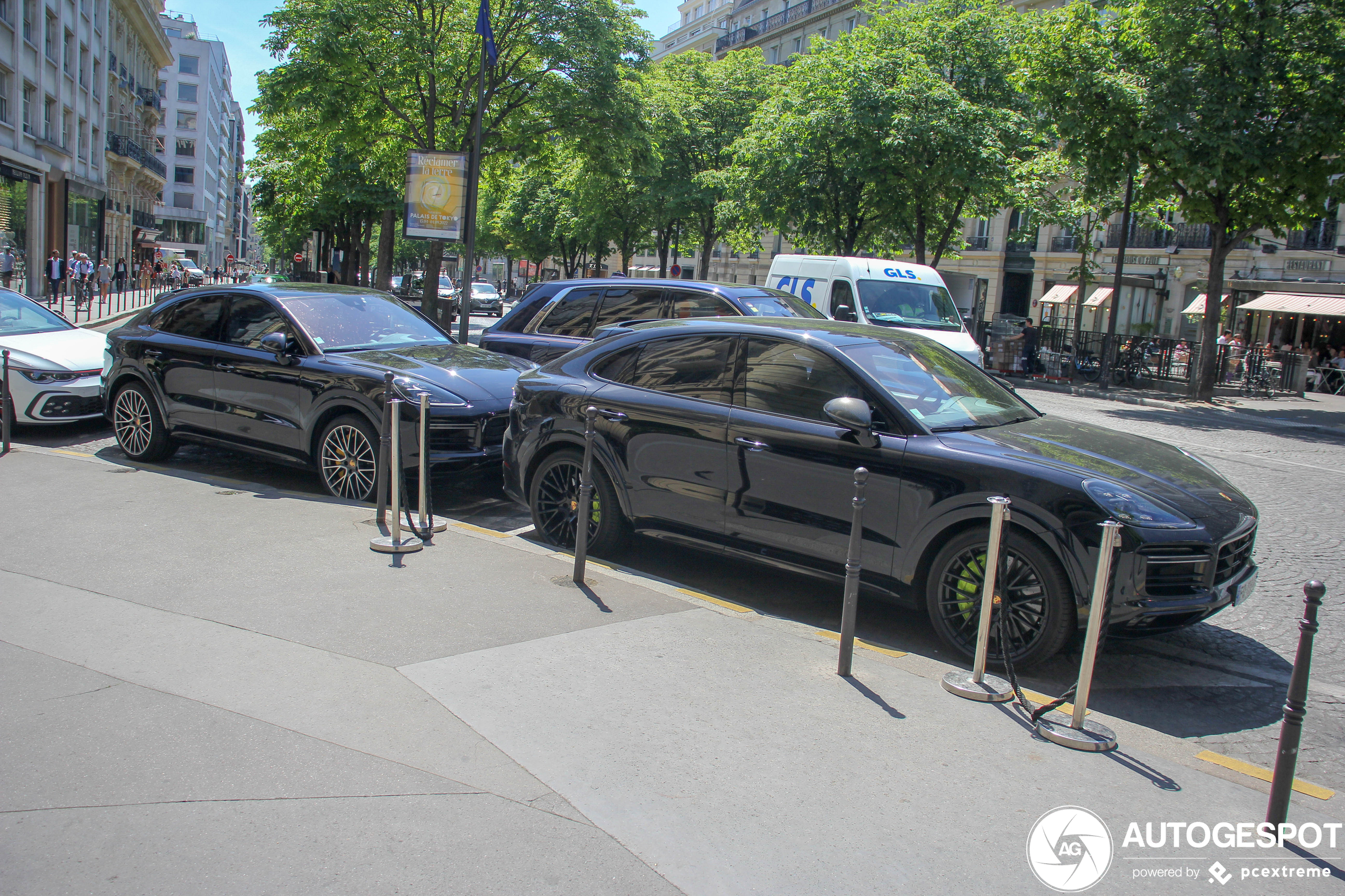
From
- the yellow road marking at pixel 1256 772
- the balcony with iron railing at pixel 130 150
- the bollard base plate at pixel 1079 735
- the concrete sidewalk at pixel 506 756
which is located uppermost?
the balcony with iron railing at pixel 130 150

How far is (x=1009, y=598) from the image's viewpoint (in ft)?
15.2

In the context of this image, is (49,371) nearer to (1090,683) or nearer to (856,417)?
(856,417)

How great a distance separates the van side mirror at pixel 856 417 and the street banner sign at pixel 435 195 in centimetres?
1479

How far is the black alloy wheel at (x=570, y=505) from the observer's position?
6.19 m

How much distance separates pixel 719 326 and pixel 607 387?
841mm

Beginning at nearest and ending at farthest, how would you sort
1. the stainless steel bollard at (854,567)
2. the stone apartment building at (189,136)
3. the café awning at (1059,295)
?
the stainless steel bollard at (854,567), the café awning at (1059,295), the stone apartment building at (189,136)

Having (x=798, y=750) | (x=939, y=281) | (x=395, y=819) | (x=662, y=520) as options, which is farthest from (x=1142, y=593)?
(x=939, y=281)

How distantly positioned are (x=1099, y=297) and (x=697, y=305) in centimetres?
3629

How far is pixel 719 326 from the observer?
597 cm

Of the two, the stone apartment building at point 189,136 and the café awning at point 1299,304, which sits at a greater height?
the stone apartment building at point 189,136

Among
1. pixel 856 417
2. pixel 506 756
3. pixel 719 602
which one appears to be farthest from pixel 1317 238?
pixel 506 756

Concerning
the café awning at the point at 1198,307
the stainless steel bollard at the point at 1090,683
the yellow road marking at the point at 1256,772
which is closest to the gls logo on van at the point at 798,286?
the stainless steel bollard at the point at 1090,683

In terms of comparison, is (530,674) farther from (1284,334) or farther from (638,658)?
(1284,334)

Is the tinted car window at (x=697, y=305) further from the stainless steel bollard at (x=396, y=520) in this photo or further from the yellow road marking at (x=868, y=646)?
the yellow road marking at (x=868, y=646)
